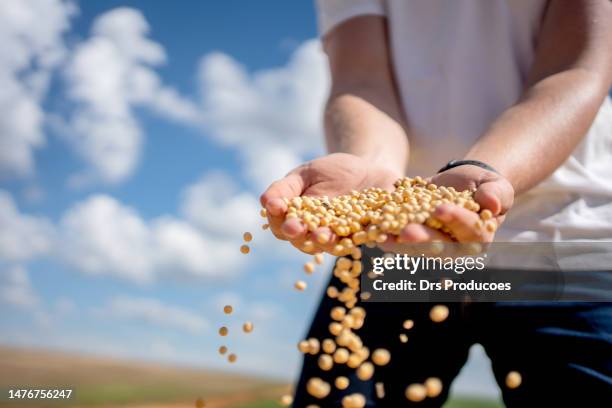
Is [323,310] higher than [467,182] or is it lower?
lower

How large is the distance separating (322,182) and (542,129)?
551 mm

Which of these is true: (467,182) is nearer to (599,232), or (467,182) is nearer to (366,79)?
(599,232)

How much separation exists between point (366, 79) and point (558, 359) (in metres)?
0.99

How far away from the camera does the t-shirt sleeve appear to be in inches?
76.4

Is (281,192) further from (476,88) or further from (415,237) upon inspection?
(476,88)

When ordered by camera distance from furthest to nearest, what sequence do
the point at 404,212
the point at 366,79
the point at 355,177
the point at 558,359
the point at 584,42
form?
1. the point at 366,79
2. the point at 584,42
3. the point at 355,177
4. the point at 558,359
5. the point at 404,212

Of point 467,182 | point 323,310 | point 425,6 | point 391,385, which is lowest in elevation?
point 391,385

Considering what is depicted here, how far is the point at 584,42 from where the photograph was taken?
5.19 feet

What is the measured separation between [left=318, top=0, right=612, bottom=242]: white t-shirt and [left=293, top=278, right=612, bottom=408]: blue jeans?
0.25 meters

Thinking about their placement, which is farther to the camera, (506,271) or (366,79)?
(366,79)

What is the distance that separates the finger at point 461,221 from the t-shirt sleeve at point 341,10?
1.04m

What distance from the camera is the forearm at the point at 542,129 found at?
4.67 feet

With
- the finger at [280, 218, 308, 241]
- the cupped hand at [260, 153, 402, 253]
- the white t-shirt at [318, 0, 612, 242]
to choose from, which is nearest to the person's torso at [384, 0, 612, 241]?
the white t-shirt at [318, 0, 612, 242]

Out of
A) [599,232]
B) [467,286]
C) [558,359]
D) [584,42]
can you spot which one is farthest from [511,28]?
[558,359]
